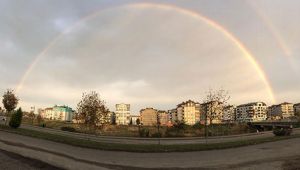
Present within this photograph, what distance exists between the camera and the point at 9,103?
74.9m

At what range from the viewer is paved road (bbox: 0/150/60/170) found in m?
19.6

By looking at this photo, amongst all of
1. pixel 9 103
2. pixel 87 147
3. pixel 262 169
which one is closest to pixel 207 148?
pixel 87 147

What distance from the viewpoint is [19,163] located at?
21.0m

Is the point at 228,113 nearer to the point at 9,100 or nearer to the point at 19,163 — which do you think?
the point at 9,100

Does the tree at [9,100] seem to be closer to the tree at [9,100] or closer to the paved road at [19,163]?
the tree at [9,100]

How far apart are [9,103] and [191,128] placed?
51479 millimetres

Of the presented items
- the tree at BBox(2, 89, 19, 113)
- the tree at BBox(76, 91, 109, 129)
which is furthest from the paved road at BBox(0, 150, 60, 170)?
the tree at BBox(2, 89, 19, 113)

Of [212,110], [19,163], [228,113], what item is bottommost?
[19,163]

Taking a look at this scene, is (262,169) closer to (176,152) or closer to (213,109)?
(176,152)

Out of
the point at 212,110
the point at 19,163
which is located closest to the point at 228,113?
the point at 212,110

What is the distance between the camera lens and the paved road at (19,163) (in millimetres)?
19562

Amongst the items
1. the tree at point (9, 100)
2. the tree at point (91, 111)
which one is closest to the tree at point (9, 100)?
the tree at point (9, 100)

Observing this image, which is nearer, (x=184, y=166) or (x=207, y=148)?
(x=184, y=166)

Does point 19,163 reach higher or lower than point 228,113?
lower
